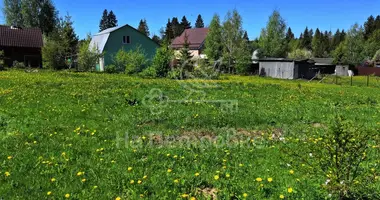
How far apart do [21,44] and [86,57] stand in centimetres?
1351

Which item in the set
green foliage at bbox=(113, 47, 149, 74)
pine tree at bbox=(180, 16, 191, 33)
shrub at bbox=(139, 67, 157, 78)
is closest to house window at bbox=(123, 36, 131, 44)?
green foliage at bbox=(113, 47, 149, 74)

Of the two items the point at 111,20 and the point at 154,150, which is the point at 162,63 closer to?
the point at 154,150

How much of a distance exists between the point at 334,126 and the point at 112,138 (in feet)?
15.8

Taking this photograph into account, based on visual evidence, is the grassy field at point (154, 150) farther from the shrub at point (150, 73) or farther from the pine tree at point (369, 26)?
the pine tree at point (369, 26)

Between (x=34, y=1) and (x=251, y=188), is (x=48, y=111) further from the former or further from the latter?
(x=34, y=1)

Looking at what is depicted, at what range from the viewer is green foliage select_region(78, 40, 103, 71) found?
3133 cm

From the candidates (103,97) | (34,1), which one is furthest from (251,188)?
(34,1)

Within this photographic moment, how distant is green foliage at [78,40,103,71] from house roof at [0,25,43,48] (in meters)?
12.0

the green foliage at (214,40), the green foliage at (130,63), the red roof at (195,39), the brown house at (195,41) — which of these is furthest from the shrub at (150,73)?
the red roof at (195,39)

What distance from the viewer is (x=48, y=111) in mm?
9242

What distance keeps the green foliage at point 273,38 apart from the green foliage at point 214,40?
34.5 feet

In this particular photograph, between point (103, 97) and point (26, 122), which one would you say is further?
point (103, 97)

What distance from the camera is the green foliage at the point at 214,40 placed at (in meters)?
49.4

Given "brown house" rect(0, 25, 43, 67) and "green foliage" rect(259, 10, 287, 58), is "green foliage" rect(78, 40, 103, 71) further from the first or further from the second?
"green foliage" rect(259, 10, 287, 58)
